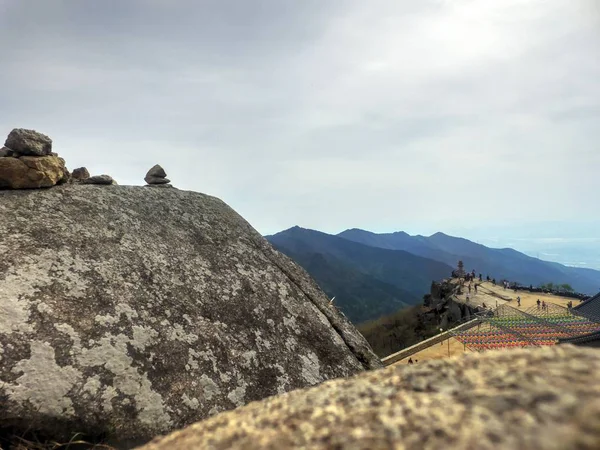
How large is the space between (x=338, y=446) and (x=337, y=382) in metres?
0.90

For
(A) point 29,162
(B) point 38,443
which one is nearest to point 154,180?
(A) point 29,162

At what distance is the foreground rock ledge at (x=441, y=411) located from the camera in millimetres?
1588

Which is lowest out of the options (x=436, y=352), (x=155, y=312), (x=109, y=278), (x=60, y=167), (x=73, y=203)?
(x=436, y=352)

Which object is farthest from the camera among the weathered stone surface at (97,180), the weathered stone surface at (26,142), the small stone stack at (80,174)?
the small stone stack at (80,174)

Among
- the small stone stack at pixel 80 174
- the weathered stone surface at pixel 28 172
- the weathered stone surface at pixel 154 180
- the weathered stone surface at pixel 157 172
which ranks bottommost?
the weathered stone surface at pixel 28 172

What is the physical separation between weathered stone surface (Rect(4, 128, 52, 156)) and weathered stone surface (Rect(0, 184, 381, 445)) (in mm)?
791

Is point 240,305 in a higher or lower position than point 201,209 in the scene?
lower

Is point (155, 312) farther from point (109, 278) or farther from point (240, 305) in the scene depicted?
point (240, 305)

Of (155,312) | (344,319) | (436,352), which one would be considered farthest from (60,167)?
(436,352)

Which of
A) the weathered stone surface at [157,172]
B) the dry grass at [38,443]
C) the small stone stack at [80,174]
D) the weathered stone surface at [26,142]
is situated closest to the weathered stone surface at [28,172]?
the weathered stone surface at [26,142]

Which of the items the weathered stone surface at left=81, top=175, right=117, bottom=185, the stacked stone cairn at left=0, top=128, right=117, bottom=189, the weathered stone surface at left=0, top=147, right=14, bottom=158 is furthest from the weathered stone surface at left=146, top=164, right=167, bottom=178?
the weathered stone surface at left=0, top=147, right=14, bottom=158

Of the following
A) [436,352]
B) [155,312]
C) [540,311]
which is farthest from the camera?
[540,311]

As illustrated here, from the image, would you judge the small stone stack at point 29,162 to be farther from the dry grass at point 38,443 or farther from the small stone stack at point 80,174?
the dry grass at point 38,443

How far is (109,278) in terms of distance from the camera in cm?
596
